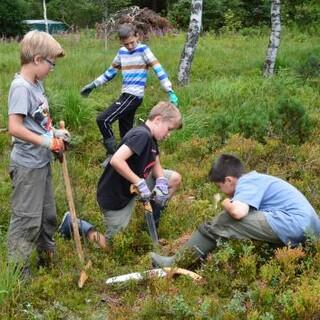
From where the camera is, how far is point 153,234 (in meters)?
5.35

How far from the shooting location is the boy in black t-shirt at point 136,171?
5059 millimetres

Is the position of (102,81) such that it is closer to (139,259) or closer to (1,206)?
(1,206)

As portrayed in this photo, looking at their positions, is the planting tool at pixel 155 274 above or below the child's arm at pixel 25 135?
below

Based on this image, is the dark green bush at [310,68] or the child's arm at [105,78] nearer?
the child's arm at [105,78]

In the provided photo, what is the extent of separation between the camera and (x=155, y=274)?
4543 mm

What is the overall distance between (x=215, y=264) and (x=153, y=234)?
94 centimetres

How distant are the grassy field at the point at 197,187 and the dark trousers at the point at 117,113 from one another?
551mm

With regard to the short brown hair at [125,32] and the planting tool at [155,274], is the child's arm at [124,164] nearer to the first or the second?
the planting tool at [155,274]

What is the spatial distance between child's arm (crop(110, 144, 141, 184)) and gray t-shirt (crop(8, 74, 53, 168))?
63 cm

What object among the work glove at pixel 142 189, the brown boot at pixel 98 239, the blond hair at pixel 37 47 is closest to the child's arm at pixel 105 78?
the brown boot at pixel 98 239

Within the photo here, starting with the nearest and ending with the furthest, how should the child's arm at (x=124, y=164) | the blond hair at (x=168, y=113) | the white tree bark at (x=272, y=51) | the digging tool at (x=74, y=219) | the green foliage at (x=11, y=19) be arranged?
the digging tool at (x=74, y=219), the child's arm at (x=124, y=164), the blond hair at (x=168, y=113), the white tree bark at (x=272, y=51), the green foliage at (x=11, y=19)

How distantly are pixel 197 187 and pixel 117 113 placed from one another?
161cm

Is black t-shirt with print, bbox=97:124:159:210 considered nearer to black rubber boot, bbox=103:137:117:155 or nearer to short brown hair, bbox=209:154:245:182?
short brown hair, bbox=209:154:245:182

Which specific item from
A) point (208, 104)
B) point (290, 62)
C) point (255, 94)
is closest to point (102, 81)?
point (208, 104)
